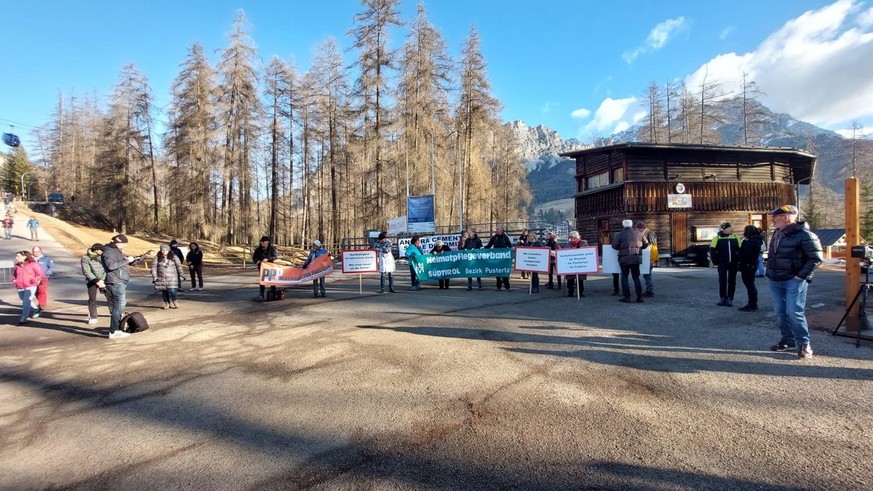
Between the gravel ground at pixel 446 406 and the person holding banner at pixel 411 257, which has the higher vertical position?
the person holding banner at pixel 411 257

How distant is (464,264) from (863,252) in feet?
29.3

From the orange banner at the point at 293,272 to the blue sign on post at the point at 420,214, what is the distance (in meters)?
12.0

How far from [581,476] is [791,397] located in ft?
9.09

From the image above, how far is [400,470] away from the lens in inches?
119

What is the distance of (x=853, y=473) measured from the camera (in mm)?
2811

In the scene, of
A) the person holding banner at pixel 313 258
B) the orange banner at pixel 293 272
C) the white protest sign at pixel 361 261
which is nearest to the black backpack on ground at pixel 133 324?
the orange banner at pixel 293 272

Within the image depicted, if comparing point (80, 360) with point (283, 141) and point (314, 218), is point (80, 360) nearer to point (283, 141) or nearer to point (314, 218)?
point (283, 141)

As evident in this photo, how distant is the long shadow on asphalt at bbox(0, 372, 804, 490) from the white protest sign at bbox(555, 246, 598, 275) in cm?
796

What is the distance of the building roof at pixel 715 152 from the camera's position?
26.0 metres

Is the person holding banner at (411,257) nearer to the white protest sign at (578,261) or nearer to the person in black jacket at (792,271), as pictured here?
the white protest sign at (578,261)

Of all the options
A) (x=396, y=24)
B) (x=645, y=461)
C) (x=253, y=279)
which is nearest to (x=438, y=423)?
(x=645, y=461)

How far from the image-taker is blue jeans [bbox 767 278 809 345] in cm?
524

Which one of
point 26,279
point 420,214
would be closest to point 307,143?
point 420,214

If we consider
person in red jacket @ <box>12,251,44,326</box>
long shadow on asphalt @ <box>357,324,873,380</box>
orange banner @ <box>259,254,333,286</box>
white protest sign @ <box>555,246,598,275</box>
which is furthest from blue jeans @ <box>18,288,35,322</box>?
white protest sign @ <box>555,246,598,275</box>
